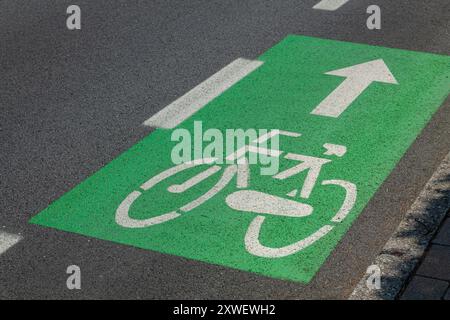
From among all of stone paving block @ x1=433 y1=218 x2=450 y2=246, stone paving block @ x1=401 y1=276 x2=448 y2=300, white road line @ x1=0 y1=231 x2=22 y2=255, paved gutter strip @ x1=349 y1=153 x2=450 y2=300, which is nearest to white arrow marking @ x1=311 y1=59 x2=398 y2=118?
paved gutter strip @ x1=349 y1=153 x2=450 y2=300

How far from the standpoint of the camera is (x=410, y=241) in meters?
6.77

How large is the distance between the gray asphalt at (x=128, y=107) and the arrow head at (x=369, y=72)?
0.80 m

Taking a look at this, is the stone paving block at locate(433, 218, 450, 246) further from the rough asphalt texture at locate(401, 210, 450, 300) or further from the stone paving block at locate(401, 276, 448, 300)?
the stone paving block at locate(401, 276, 448, 300)

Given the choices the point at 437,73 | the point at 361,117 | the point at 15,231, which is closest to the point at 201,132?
the point at 361,117

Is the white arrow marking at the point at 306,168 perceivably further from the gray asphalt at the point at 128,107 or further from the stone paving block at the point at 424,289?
the stone paving block at the point at 424,289

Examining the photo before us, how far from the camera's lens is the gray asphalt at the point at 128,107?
648 cm

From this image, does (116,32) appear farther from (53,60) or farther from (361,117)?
(361,117)

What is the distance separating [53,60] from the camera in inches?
414

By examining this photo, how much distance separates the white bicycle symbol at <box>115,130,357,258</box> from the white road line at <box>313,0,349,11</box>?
13.5 feet

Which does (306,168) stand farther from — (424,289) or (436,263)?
(424,289)

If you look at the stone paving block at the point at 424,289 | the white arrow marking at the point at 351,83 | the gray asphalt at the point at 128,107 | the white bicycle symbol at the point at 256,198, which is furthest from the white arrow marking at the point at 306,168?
the stone paving block at the point at 424,289

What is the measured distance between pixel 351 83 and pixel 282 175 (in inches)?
92.1

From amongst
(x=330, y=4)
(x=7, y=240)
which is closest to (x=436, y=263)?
(x=7, y=240)

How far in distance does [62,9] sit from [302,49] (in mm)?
3288
